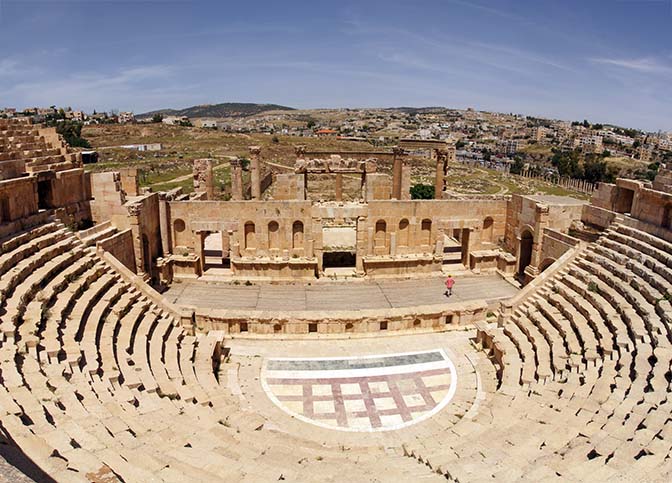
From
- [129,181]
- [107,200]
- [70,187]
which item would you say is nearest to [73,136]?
[129,181]

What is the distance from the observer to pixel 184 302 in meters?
20.4

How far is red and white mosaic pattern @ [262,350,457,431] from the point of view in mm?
13258

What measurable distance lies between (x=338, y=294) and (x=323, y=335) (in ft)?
14.2

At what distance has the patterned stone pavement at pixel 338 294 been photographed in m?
20.4

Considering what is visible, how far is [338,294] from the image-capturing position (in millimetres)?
21672

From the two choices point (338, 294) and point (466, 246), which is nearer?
point (338, 294)

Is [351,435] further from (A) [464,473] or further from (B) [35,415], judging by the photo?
(B) [35,415]

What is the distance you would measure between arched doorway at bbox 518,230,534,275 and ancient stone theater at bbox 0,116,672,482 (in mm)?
69

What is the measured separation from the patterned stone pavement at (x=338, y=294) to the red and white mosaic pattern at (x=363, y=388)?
4.42m

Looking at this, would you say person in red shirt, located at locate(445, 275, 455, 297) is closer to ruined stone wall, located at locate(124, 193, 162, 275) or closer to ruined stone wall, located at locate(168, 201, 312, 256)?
ruined stone wall, located at locate(168, 201, 312, 256)

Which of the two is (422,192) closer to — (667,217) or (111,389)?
(667,217)

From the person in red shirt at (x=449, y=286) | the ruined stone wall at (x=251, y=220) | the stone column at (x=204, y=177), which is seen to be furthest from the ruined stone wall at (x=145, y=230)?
the person in red shirt at (x=449, y=286)

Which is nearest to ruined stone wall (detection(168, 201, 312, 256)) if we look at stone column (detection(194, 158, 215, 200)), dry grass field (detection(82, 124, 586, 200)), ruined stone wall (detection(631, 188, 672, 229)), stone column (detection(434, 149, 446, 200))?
stone column (detection(194, 158, 215, 200))

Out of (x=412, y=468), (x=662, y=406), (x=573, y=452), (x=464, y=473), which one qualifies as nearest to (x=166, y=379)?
(x=412, y=468)
